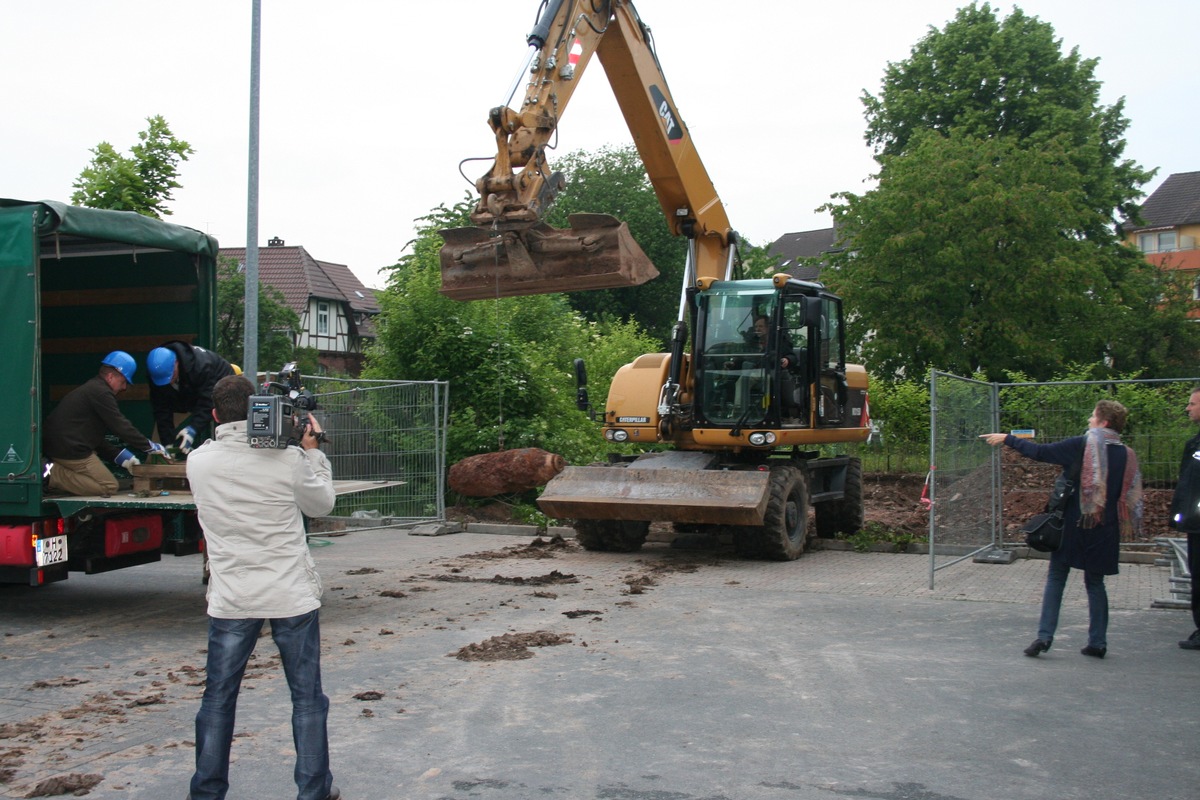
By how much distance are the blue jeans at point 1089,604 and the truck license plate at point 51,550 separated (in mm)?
7125

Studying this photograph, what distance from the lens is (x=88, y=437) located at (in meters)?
8.98

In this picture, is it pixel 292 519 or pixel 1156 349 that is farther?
pixel 1156 349

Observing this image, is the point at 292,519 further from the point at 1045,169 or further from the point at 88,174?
the point at 1045,169

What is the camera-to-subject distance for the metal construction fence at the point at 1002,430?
11.2 metres

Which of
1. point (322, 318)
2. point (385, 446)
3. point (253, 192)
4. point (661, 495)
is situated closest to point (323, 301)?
point (322, 318)

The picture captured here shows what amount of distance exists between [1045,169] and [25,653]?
1126 inches

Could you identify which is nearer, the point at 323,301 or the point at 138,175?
the point at 138,175

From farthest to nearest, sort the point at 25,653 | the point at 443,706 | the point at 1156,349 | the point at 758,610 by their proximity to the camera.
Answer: the point at 1156,349 → the point at 758,610 → the point at 25,653 → the point at 443,706

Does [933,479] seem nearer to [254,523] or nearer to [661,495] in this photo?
[661,495]

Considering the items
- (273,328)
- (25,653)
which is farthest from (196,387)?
(273,328)

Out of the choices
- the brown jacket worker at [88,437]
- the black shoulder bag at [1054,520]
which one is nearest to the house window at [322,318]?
the brown jacket worker at [88,437]

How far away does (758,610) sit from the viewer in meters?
9.52

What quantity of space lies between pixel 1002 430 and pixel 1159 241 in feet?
220

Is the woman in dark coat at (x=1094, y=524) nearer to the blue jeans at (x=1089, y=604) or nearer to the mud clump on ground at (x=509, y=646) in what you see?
the blue jeans at (x=1089, y=604)
